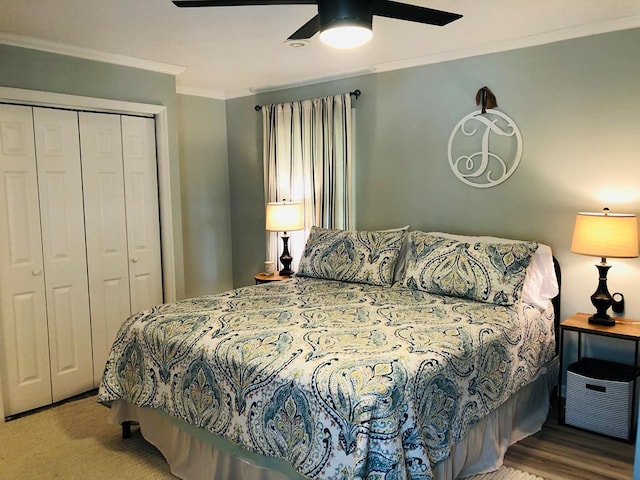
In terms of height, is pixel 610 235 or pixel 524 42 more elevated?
pixel 524 42

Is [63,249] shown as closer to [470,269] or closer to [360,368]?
[360,368]

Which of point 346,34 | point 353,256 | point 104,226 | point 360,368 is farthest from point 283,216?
point 360,368

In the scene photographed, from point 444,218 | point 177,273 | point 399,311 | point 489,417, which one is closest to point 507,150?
point 444,218

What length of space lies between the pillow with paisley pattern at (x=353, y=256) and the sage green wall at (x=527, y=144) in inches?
17.0

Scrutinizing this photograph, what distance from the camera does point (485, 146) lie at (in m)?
3.48

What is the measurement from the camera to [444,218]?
3723 mm

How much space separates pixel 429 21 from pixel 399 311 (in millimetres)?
1462

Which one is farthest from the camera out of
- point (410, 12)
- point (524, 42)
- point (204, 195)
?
point (204, 195)

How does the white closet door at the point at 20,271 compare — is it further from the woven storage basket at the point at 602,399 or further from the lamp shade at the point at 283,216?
the woven storage basket at the point at 602,399

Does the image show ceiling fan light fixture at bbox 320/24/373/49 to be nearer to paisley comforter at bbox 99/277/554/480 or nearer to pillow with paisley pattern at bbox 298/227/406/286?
paisley comforter at bbox 99/277/554/480

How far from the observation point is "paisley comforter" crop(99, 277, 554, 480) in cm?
182

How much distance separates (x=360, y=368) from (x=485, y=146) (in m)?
2.15

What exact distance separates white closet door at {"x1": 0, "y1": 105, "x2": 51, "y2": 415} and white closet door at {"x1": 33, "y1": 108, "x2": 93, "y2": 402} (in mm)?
54

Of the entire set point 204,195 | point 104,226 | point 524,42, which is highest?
point 524,42
